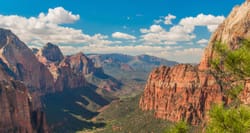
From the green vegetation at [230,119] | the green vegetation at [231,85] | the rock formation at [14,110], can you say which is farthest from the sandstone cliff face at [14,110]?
the green vegetation at [230,119]

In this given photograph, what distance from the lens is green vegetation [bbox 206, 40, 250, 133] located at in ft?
99.6

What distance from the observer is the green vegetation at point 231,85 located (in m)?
30.4

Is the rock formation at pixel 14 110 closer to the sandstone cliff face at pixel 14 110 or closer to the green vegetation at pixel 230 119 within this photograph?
the sandstone cliff face at pixel 14 110

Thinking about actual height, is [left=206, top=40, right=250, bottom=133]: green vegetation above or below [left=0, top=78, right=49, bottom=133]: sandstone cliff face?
above

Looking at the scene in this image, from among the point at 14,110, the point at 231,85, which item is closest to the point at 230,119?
the point at 231,85

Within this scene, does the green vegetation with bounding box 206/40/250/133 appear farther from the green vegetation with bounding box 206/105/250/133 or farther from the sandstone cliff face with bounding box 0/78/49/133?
the sandstone cliff face with bounding box 0/78/49/133

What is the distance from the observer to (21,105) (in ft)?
611

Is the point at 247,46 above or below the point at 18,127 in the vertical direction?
above

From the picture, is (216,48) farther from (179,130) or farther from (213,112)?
(179,130)

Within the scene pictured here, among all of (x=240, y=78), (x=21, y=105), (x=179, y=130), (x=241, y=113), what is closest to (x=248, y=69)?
(x=240, y=78)

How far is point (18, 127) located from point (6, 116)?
32.2 feet

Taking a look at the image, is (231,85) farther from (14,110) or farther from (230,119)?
(14,110)

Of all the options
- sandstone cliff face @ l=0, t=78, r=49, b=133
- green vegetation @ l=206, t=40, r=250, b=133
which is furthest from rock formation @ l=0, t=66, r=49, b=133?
green vegetation @ l=206, t=40, r=250, b=133

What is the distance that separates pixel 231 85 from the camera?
120 feet
